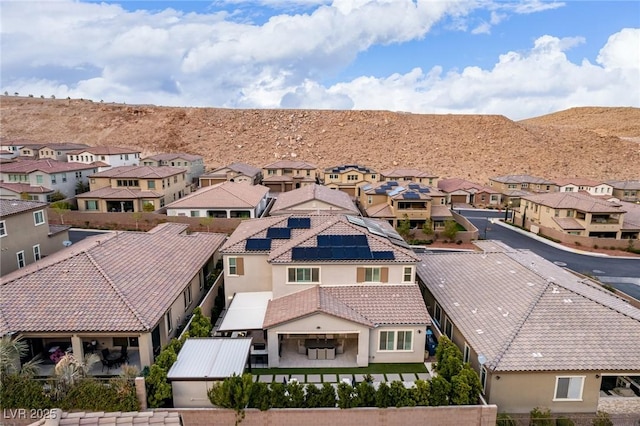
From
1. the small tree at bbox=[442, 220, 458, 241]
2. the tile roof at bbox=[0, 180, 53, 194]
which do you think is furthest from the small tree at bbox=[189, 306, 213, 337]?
the tile roof at bbox=[0, 180, 53, 194]

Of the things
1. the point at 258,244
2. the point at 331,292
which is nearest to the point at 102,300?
the point at 258,244

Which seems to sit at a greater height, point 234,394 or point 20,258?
point 20,258

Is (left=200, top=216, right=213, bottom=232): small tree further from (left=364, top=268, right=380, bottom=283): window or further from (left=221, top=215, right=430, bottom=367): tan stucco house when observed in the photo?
(left=364, top=268, right=380, bottom=283): window

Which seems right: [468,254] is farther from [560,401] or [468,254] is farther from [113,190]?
[113,190]

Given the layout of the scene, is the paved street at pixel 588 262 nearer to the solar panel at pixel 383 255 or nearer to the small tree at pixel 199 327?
the solar panel at pixel 383 255

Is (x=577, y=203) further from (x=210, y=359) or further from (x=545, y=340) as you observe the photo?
(x=210, y=359)

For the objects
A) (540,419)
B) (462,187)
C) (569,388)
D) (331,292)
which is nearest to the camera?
(540,419)
